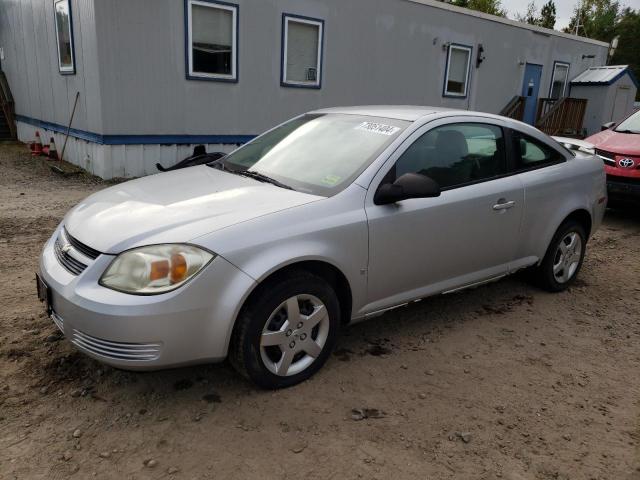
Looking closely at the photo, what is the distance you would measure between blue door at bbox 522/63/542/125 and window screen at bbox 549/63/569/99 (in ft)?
3.04

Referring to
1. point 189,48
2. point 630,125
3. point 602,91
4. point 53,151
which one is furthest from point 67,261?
point 602,91

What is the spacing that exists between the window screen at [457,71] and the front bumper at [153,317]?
12.1m

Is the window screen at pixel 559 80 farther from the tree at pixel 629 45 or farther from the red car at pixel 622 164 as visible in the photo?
the tree at pixel 629 45

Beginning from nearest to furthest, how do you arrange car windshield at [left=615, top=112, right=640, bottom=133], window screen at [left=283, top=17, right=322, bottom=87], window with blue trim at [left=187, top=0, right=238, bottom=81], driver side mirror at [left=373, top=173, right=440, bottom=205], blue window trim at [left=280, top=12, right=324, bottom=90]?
driver side mirror at [left=373, top=173, right=440, bottom=205] → car windshield at [left=615, top=112, right=640, bottom=133] → window with blue trim at [left=187, top=0, right=238, bottom=81] → blue window trim at [left=280, top=12, right=324, bottom=90] → window screen at [left=283, top=17, right=322, bottom=87]

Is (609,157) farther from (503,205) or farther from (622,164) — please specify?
(503,205)

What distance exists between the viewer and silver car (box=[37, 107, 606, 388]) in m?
2.60

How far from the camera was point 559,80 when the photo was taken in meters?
17.0

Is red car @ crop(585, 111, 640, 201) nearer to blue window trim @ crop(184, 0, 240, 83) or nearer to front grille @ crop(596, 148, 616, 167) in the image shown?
front grille @ crop(596, 148, 616, 167)

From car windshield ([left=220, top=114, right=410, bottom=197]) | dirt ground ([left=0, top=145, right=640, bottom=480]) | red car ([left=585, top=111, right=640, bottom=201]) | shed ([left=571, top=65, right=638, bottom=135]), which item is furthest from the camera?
shed ([left=571, top=65, right=638, bottom=135])

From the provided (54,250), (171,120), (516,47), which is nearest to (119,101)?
(171,120)

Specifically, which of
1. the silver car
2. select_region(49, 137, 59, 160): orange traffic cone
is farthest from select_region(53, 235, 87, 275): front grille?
select_region(49, 137, 59, 160): orange traffic cone

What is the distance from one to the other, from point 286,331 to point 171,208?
924 millimetres

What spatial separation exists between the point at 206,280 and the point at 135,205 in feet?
2.64

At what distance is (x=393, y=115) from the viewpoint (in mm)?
3738
